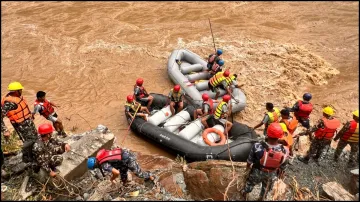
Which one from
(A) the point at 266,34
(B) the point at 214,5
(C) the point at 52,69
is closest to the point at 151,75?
(C) the point at 52,69

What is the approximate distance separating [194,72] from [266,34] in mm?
4480

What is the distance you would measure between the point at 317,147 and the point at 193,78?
12.5 ft

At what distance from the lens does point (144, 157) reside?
6344mm

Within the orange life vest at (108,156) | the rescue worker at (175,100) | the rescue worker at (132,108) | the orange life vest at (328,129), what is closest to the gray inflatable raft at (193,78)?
the rescue worker at (175,100)

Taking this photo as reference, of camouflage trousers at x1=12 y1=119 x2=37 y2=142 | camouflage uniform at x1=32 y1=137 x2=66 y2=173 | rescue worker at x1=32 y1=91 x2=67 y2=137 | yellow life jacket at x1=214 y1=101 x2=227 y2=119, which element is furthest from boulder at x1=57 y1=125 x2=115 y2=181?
yellow life jacket at x1=214 y1=101 x2=227 y2=119

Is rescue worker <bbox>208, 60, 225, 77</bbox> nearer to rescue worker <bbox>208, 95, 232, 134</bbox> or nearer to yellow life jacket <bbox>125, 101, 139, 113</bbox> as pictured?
rescue worker <bbox>208, 95, 232, 134</bbox>

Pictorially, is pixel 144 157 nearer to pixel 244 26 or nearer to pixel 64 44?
pixel 64 44

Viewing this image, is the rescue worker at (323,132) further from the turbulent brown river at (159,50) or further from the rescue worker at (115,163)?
the rescue worker at (115,163)

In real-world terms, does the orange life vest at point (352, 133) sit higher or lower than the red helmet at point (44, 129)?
lower

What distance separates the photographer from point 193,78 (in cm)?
862

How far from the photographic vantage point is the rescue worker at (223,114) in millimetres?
6727

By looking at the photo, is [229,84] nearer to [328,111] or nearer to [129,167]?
[328,111]

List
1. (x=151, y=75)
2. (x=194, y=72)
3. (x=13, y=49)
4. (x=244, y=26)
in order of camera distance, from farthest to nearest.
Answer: (x=244, y=26) < (x=13, y=49) < (x=151, y=75) < (x=194, y=72)

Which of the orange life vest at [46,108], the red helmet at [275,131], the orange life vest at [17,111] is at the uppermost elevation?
the red helmet at [275,131]
